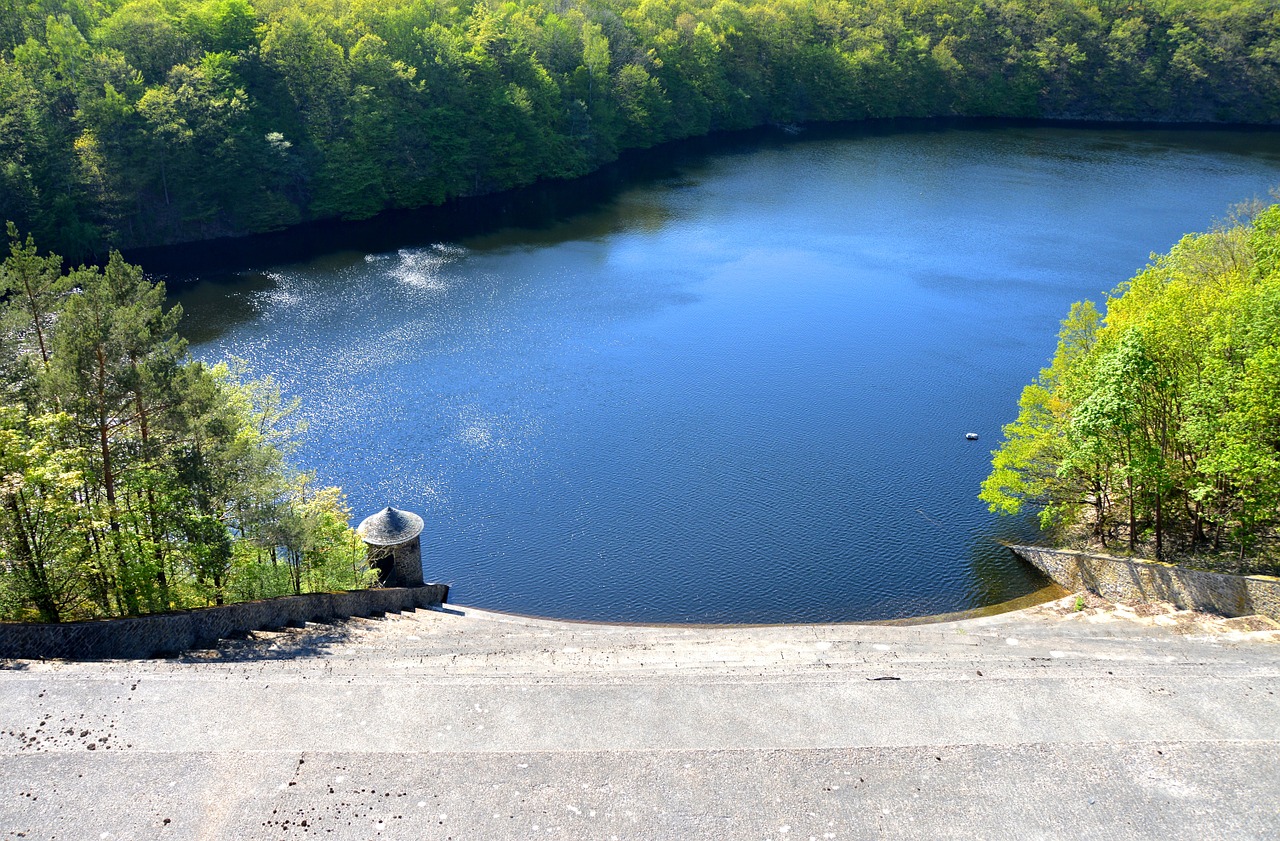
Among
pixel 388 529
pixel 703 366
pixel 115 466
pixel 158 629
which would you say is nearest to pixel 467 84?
pixel 703 366

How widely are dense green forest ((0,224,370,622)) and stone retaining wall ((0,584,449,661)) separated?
109 centimetres

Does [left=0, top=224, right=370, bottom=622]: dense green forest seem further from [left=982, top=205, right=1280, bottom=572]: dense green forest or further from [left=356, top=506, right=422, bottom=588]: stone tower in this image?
[left=982, top=205, right=1280, bottom=572]: dense green forest

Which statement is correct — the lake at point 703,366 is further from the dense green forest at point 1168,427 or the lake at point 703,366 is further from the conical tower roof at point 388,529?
the conical tower roof at point 388,529

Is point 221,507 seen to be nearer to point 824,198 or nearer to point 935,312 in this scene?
point 935,312

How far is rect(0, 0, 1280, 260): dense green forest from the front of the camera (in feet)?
224

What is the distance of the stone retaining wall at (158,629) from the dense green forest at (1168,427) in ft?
79.8

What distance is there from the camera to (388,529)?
31.4m

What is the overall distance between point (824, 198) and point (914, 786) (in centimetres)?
7518

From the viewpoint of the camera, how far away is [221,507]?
26.7 meters

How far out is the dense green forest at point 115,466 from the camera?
22.5m

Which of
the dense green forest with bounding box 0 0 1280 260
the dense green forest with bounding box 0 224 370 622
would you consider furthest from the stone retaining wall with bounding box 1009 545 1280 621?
the dense green forest with bounding box 0 0 1280 260

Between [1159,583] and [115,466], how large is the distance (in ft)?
99.6

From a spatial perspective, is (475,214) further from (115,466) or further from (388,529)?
(115,466)

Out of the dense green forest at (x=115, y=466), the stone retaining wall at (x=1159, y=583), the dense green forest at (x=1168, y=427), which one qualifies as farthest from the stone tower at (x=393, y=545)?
the stone retaining wall at (x=1159, y=583)
